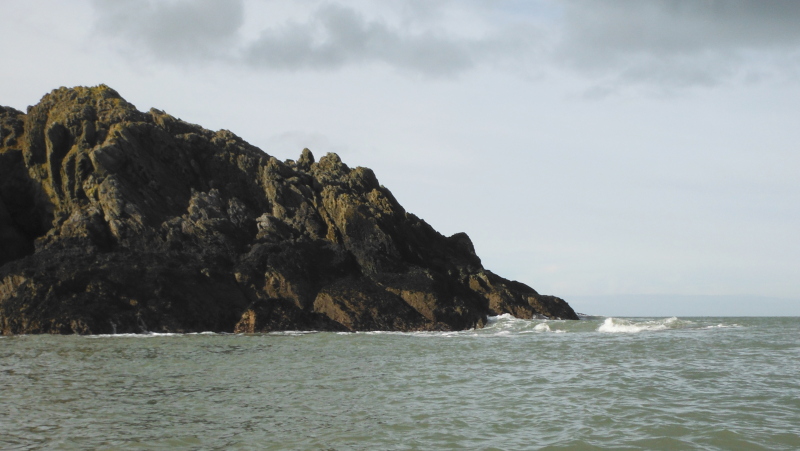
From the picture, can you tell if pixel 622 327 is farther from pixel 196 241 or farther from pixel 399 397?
pixel 399 397

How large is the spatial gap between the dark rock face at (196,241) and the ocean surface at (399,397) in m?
12.6

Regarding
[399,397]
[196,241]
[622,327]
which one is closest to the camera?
[399,397]

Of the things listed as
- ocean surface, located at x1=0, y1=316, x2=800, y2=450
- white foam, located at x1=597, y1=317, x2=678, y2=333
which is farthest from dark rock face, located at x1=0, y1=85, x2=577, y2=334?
ocean surface, located at x1=0, y1=316, x2=800, y2=450

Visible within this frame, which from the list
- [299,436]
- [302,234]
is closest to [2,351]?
[299,436]

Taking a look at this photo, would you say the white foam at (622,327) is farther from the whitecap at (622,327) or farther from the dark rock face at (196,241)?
the dark rock face at (196,241)

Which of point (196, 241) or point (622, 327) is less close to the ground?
point (196, 241)

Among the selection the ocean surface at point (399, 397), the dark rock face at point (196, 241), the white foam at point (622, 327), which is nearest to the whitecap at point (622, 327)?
the white foam at point (622, 327)

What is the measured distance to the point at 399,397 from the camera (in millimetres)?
18516

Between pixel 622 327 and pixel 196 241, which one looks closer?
pixel 622 327

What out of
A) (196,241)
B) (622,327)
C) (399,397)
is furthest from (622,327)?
(399,397)

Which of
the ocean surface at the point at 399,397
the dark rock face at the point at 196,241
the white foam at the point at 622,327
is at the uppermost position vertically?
the dark rock face at the point at 196,241

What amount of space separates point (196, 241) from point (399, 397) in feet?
126

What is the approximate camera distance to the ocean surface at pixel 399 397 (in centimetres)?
1368

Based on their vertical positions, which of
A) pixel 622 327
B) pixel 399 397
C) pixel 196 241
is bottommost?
pixel 399 397
